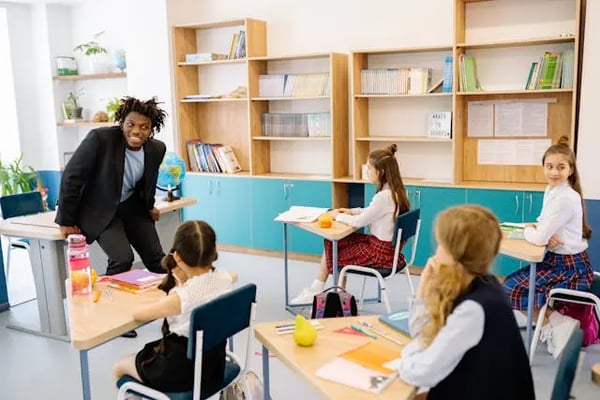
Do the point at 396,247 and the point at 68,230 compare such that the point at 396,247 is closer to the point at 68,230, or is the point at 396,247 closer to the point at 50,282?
the point at 68,230

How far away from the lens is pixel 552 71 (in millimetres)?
4414

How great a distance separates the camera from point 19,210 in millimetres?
4742

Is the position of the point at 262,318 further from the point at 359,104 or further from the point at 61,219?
the point at 359,104

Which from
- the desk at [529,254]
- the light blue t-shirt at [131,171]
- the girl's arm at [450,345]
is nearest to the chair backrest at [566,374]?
the girl's arm at [450,345]

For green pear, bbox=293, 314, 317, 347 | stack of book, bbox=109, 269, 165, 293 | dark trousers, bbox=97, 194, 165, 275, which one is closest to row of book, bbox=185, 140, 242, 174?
dark trousers, bbox=97, 194, 165, 275

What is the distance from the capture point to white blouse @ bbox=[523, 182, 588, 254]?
3.08 metres

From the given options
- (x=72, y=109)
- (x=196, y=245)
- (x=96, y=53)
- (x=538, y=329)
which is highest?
(x=96, y=53)

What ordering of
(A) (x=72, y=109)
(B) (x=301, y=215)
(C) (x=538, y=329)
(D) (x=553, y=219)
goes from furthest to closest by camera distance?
(A) (x=72, y=109), (B) (x=301, y=215), (C) (x=538, y=329), (D) (x=553, y=219)

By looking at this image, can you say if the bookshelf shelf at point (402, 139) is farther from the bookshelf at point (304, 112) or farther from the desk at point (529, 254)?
the desk at point (529, 254)

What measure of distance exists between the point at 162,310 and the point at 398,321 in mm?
851

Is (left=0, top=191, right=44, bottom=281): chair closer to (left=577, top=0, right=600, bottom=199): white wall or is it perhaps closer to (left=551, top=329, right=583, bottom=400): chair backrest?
(left=551, top=329, right=583, bottom=400): chair backrest

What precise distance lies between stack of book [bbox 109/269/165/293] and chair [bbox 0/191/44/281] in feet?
7.37

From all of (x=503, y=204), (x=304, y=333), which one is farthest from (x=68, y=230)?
(x=503, y=204)

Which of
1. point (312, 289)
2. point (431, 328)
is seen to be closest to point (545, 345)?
point (312, 289)
